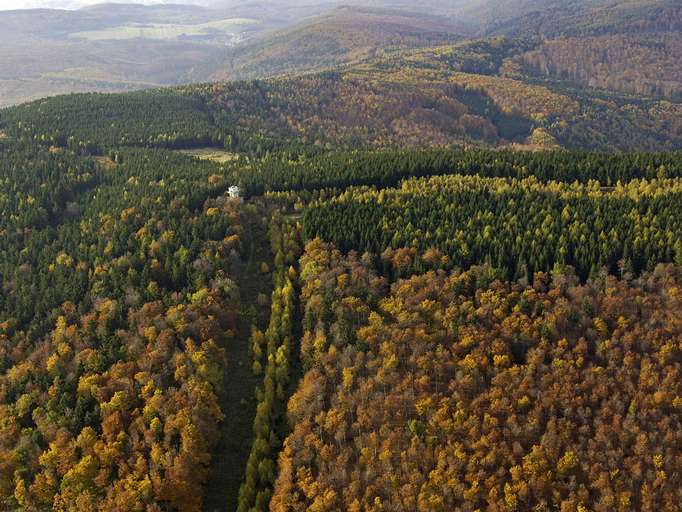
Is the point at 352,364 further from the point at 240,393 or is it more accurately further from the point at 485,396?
the point at 485,396

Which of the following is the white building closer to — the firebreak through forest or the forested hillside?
the firebreak through forest

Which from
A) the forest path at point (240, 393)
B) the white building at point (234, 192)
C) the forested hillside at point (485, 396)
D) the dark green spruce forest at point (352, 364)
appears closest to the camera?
the forested hillside at point (485, 396)

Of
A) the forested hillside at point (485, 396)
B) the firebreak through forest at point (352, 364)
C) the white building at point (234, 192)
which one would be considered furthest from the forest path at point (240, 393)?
the white building at point (234, 192)

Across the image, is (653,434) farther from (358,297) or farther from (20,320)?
(20,320)

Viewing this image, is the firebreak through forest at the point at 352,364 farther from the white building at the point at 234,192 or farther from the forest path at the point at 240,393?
the white building at the point at 234,192

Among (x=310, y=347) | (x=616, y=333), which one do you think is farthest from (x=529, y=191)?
(x=310, y=347)

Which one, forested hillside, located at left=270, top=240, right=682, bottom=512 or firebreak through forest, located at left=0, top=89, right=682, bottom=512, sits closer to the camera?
forested hillside, located at left=270, top=240, right=682, bottom=512

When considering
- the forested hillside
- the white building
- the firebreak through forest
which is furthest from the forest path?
the white building

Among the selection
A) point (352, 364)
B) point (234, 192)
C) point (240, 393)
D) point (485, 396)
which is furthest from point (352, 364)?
point (234, 192)
